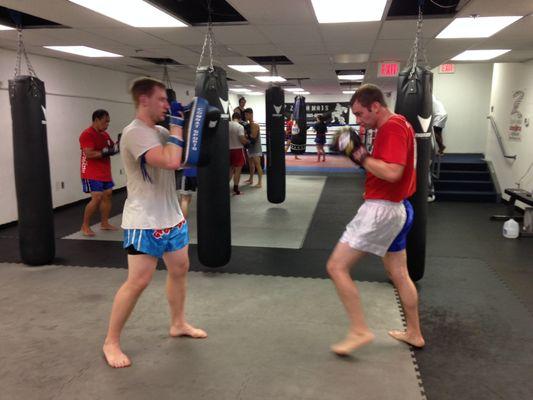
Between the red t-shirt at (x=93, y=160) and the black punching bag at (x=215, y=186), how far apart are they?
5.68ft

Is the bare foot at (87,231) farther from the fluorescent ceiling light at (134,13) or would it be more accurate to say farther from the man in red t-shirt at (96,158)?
the fluorescent ceiling light at (134,13)

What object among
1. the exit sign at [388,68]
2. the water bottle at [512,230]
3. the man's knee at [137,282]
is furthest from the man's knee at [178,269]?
the exit sign at [388,68]

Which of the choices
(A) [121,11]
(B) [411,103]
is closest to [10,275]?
(A) [121,11]

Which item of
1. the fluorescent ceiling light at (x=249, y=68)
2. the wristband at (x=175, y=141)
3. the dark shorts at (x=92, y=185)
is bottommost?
the dark shorts at (x=92, y=185)

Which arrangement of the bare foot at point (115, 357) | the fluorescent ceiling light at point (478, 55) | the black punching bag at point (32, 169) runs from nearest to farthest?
1. the bare foot at point (115, 357)
2. the black punching bag at point (32, 169)
3. the fluorescent ceiling light at point (478, 55)

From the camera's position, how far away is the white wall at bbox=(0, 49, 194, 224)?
4922 millimetres

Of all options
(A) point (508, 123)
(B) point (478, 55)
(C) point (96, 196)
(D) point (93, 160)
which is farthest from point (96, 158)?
(A) point (508, 123)

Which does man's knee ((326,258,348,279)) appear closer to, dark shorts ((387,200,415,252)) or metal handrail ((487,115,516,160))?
dark shorts ((387,200,415,252))

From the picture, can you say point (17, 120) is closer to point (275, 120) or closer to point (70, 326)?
point (70, 326)

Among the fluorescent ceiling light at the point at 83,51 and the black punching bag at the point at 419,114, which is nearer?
the black punching bag at the point at 419,114

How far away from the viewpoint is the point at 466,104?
825 centimetres

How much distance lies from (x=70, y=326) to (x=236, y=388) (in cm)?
115

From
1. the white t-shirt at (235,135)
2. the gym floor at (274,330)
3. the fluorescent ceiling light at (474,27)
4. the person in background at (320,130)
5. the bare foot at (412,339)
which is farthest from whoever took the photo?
the person in background at (320,130)

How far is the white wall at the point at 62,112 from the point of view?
4922 mm
